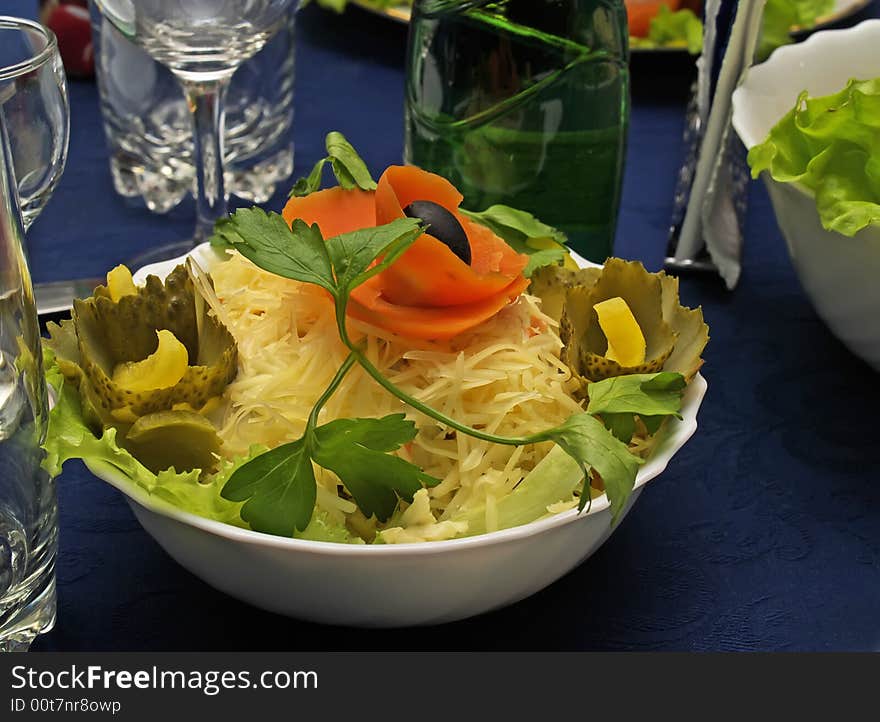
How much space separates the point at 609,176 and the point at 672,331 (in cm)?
39

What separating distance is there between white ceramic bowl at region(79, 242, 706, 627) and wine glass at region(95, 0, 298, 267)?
0.56 meters

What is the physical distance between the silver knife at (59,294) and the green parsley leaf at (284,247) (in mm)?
376

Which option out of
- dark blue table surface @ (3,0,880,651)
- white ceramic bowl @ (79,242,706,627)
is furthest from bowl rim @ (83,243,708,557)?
dark blue table surface @ (3,0,880,651)

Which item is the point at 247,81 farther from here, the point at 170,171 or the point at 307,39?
the point at 307,39

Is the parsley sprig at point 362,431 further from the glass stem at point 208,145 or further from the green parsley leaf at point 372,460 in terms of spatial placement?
the glass stem at point 208,145

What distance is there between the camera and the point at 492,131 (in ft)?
3.72

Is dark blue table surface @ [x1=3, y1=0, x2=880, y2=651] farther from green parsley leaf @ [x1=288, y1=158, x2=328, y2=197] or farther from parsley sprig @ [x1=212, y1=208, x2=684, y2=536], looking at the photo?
green parsley leaf @ [x1=288, y1=158, x2=328, y2=197]

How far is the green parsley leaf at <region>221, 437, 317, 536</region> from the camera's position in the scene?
657 mm

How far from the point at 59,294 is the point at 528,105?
471 millimetres

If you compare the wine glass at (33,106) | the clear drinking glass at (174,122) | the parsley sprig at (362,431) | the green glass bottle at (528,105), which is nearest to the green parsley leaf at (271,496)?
the parsley sprig at (362,431)

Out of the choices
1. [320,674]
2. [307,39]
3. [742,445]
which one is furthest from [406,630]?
[307,39]

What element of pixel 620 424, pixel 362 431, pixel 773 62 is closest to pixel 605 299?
pixel 620 424

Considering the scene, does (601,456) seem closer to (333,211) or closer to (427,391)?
(427,391)

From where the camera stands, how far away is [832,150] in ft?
3.26
